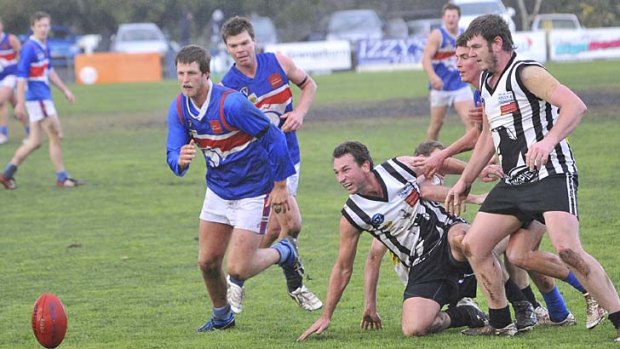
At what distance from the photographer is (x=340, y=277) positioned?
691 cm

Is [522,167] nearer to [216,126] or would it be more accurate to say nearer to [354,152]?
[354,152]

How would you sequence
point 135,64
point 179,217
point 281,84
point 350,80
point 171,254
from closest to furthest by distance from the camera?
point 281,84
point 171,254
point 179,217
point 350,80
point 135,64

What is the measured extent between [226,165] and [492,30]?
6.33ft

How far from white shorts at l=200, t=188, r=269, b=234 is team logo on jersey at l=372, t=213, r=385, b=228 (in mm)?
788

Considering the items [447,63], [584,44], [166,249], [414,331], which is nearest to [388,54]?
[584,44]

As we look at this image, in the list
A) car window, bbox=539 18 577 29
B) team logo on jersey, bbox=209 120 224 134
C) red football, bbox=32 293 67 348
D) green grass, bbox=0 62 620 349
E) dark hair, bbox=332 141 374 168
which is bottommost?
car window, bbox=539 18 577 29

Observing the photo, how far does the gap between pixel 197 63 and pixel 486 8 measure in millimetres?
31382

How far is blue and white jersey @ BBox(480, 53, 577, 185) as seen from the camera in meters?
6.38

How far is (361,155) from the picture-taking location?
6.93 meters

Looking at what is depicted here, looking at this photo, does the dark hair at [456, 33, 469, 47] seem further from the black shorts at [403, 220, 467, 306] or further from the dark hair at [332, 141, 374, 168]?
the black shorts at [403, 220, 467, 306]

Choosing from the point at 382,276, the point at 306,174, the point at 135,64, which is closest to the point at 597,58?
the point at 135,64

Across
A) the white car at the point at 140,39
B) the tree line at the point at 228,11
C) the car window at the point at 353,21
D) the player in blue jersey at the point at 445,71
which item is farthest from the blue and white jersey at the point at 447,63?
the white car at the point at 140,39

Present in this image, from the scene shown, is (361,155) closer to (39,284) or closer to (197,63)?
(197,63)

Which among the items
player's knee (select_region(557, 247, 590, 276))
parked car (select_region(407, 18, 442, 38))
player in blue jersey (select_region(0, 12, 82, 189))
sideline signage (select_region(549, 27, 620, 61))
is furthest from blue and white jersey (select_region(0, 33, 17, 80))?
parked car (select_region(407, 18, 442, 38))
